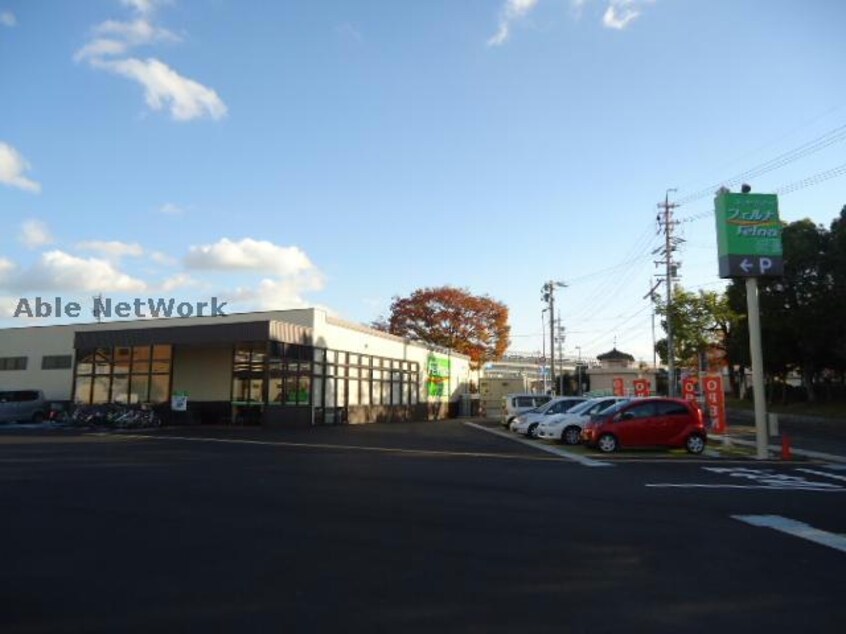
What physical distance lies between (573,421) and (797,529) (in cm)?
1618

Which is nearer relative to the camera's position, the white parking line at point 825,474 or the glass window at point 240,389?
the white parking line at point 825,474

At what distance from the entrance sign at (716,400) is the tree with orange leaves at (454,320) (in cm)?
3411

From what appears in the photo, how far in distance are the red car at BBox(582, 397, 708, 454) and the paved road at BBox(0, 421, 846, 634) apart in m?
6.52

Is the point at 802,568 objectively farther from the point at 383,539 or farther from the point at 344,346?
the point at 344,346

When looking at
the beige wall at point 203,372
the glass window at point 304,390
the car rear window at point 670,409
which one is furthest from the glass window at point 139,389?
the car rear window at point 670,409

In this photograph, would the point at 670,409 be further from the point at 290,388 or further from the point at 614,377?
the point at 614,377

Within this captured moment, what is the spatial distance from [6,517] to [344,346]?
2953cm

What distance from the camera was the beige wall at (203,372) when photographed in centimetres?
3481

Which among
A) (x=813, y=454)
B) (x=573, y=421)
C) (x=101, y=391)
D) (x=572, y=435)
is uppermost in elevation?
(x=101, y=391)

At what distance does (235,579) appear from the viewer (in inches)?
252

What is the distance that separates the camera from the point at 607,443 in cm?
2184

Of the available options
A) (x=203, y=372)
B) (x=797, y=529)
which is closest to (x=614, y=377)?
(x=203, y=372)

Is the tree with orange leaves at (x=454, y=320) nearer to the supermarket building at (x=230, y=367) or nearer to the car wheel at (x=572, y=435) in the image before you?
the supermarket building at (x=230, y=367)

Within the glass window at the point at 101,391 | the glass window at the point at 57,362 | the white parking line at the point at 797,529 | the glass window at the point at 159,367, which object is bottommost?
the white parking line at the point at 797,529
